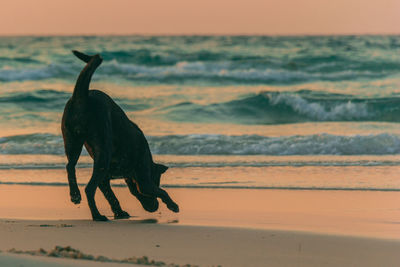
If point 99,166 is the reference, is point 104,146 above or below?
above

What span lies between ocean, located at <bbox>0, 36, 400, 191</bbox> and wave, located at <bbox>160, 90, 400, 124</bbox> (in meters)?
0.04

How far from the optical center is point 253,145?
19062 mm

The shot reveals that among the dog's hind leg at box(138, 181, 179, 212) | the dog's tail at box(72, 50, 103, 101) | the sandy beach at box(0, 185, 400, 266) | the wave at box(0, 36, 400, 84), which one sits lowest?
the sandy beach at box(0, 185, 400, 266)

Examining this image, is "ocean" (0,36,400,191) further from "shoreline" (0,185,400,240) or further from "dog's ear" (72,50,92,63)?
"dog's ear" (72,50,92,63)

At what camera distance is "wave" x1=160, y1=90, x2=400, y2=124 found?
26625 millimetres

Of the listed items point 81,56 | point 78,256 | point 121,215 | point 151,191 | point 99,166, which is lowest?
point 121,215

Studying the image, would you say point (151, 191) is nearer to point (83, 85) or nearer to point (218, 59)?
point (83, 85)

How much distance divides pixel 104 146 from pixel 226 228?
5.13 feet

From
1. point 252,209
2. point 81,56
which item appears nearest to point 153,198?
point 252,209

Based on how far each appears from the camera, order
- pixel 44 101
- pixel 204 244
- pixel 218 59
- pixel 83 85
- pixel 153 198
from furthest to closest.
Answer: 1. pixel 218 59
2. pixel 44 101
3. pixel 153 198
4. pixel 83 85
5. pixel 204 244

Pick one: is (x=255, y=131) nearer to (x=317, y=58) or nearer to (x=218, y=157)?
(x=218, y=157)

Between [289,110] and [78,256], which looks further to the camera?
[289,110]

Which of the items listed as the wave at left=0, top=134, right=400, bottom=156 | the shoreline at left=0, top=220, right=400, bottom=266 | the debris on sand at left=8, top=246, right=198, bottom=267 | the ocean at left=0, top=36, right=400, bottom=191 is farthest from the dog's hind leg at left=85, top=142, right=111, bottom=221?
the wave at left=0, top=134, right=400, bottom=156

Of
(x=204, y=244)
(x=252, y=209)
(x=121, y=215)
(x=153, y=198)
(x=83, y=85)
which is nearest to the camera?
(x=204, y=244)
